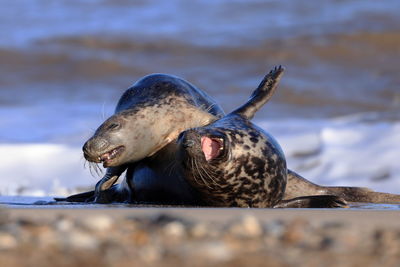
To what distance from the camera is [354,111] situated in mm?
12477

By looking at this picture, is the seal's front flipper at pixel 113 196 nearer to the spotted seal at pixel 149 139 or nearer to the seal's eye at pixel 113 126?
the spotted seal at pixel 149 139

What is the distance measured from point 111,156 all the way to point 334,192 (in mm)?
1514

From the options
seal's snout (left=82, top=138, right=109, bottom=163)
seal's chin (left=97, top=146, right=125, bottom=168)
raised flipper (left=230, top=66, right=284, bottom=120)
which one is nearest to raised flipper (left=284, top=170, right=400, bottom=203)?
raised flipper (left=230, top=66, right=284, bottom=120)

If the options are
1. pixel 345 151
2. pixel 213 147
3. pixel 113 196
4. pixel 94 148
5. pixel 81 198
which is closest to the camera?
pixel 213 147

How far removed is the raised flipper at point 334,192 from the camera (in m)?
5.34

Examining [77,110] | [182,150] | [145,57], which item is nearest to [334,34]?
[145,57]

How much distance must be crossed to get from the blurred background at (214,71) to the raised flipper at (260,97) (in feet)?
9.54

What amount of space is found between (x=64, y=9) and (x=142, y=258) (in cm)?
1701

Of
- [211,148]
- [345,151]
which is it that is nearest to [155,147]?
[211,148]

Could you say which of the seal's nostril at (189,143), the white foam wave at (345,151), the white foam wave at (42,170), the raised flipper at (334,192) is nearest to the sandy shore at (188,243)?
the seal's nostril at (189,143)

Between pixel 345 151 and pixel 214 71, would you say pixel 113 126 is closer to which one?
pixel 345 151

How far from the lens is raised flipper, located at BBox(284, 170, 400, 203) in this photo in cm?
534

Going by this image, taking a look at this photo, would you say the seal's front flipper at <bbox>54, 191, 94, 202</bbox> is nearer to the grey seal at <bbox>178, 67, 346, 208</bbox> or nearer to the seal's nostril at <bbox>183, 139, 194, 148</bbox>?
the grey seal at <bbox>178, 67, 346, 208</bbox>

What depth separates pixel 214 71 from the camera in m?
14.7
